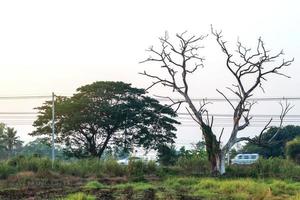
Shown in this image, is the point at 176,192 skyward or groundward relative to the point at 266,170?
groundward

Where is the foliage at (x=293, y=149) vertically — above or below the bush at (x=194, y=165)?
above

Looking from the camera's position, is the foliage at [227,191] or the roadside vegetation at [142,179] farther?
the roadside vegetation at [142,179]

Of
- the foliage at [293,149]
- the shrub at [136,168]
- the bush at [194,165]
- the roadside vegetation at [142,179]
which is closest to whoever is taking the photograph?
the roadside vegetation at [142,179]

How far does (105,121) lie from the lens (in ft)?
140

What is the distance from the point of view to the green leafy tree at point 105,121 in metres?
42.7

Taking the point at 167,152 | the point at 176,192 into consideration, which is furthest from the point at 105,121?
the point at 176,192

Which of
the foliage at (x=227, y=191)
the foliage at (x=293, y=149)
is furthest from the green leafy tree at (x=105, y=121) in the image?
the foliage at (x=227, y=191)

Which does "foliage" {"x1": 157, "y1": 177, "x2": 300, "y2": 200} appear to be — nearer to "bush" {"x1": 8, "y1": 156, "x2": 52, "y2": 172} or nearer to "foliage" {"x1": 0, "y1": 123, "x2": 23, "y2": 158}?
"bush" {"x1": 8, "y1": 156, "x2": 52, "y2": 172}

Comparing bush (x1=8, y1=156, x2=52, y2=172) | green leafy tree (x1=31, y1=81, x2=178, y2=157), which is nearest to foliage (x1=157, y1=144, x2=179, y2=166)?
green leafy tree (x1=31, y1=81, x2=178, y2=157)

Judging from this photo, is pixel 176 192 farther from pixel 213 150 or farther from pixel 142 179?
pixel 213 150

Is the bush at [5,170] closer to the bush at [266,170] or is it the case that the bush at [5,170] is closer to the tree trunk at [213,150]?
the tree trunk at [213,150]

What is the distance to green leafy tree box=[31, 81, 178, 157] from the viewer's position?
140 ft

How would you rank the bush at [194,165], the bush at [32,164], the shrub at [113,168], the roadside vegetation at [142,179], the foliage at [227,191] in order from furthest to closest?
the bush at [194,165] < the bush at [32,164] < the shrub at [113,168] < the roadside vegetation at [142,179] < the foliage at [227,191]

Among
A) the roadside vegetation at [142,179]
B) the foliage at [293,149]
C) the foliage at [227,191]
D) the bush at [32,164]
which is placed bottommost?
the foliage at [227,191]
